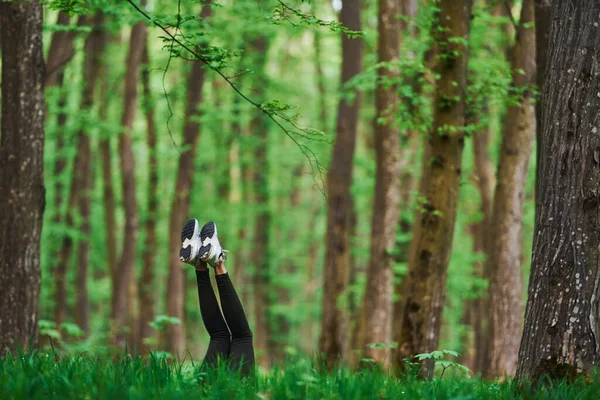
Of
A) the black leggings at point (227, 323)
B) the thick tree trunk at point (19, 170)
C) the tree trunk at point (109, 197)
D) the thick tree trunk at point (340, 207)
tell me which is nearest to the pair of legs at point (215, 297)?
the black leggings at point (227, 323)

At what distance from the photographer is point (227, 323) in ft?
23.5

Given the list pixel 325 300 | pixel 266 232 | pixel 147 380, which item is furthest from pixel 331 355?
pixel 266 232

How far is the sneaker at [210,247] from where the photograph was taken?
23.3ft

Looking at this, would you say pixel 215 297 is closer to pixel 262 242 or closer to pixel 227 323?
pixel 227 323

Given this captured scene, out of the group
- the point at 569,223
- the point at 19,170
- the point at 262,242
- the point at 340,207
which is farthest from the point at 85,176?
the point at 569,223

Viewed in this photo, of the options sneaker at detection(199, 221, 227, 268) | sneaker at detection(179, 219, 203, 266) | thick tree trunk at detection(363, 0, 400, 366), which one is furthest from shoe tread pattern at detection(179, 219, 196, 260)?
thick tree trunk at detection(363, 0, 400, 366)

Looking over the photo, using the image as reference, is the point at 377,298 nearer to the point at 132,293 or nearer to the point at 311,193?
the point at 132,293

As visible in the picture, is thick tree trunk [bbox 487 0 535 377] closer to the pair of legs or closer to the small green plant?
the small green plant

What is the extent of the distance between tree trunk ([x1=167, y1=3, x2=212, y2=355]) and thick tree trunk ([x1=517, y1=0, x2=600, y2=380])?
12.6 meters

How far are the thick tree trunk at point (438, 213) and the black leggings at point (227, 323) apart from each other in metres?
3.24

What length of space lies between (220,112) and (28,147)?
Result: 1166 centimetres

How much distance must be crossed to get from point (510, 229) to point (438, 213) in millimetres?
3874

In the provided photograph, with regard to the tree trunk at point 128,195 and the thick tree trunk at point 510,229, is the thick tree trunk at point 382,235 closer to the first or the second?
the thick tree trunk at point 510,229

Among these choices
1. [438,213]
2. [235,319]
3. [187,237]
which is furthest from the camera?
[438,213]
